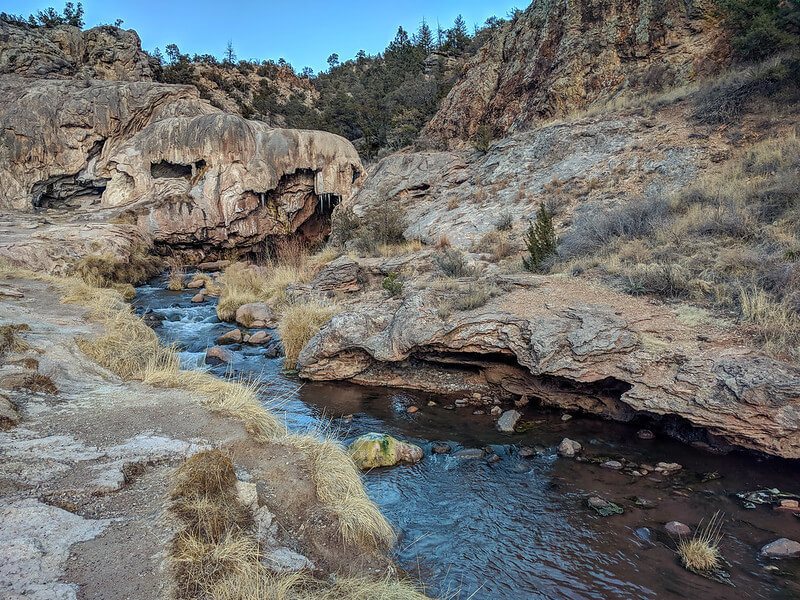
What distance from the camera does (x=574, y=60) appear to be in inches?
762

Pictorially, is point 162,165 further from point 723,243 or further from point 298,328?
point 723,243

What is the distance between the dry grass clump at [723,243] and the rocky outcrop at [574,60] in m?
7.20

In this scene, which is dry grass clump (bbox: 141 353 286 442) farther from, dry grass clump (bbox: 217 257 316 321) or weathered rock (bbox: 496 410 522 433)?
dry grass clump (bbox: 217 257 316 321)

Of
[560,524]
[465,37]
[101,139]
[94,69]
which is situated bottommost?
[560,524]

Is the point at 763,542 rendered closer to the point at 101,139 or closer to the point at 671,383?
the point at 671,383

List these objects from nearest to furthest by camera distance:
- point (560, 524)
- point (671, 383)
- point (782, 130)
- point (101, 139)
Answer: point (560, 524), point (671, 383), point (782, 130), point (101, 139)

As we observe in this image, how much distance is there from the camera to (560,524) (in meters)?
4.47

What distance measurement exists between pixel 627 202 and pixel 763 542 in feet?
32.4

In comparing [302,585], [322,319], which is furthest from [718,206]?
[302,585]

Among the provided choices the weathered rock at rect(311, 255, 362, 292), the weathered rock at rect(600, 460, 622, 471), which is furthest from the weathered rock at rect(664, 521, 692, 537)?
the weathered rock at rect(311, 255, 362, 292)

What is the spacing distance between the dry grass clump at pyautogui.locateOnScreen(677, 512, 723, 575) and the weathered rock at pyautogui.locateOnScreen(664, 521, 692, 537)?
0.07 m

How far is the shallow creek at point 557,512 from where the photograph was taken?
3.72 m

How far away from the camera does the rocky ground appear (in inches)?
102

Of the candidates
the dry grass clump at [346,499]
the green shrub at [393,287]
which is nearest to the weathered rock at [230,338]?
the green shrub at [393,287]
